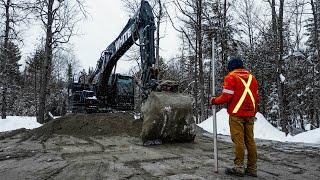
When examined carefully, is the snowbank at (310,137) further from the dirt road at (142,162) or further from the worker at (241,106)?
the worker at (241,106)

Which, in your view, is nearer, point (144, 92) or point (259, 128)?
point (144, 92)

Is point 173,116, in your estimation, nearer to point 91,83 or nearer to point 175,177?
point 175,177

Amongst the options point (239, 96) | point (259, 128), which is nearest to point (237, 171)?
point (239, 96)

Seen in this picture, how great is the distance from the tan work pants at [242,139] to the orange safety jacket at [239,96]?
111mm

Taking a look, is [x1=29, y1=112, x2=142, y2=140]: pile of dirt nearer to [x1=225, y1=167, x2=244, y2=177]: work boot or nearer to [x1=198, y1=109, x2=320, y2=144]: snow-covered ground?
[x1=198, y1=109, x2=320, y2=144]: snow-covered ground

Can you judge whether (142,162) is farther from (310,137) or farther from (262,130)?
(262,130)

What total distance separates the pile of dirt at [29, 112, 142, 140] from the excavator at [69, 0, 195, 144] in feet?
7.17

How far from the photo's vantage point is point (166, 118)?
8664mm

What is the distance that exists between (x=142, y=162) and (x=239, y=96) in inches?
81.0

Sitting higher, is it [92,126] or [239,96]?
[239,96]

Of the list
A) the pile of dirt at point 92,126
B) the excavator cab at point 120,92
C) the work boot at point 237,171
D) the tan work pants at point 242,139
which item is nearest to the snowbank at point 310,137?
the pile of dirt at point 92,126

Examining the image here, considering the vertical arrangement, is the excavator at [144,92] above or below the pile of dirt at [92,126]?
above

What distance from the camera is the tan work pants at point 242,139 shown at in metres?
5.31

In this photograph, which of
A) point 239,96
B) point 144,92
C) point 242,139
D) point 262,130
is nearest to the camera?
point 242,139
